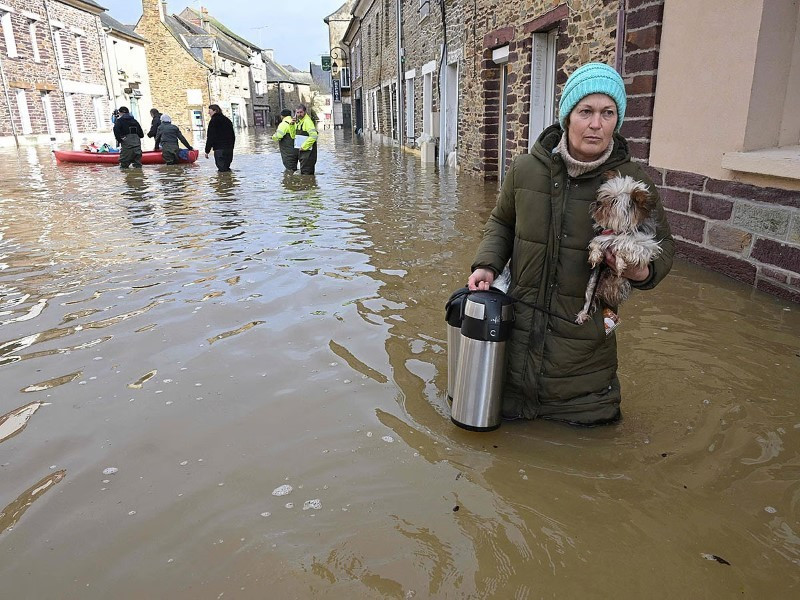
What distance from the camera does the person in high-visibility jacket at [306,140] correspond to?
13914 millimetres

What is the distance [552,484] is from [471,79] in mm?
11659

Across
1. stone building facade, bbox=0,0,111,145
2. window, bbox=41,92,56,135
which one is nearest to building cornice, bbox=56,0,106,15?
stone building facade, bbox=0,0,111,145

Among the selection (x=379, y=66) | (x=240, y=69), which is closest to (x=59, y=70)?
(x=379, y=66)

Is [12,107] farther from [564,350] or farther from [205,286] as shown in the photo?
[564,350]

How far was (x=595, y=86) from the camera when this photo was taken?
240 cm

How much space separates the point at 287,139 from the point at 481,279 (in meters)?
12.5

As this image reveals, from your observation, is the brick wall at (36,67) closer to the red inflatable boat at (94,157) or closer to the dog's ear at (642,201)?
the red inflatable boat at (94,157)

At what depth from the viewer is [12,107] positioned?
2606cm

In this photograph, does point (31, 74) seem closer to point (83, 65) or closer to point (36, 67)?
point (36, 67)

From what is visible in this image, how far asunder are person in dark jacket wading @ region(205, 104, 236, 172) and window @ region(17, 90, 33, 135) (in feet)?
56.8

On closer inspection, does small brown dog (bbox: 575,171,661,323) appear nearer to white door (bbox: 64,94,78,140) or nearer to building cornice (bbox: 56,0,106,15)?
white door (bbox: 64,94,78,140)

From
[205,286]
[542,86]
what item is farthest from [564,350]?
[542,86]

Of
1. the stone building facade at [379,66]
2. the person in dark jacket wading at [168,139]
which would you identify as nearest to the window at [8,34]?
the person in dark jacket wading at [168,139]

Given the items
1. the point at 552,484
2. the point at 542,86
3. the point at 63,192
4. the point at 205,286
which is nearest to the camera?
the point at 552,484
